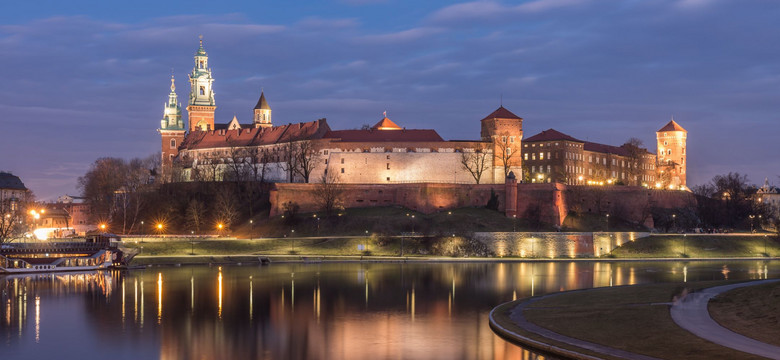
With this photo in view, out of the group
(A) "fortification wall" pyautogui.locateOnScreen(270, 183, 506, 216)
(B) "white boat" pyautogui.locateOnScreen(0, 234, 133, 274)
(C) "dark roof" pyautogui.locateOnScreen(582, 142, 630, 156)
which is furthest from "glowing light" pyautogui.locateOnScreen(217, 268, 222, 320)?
(C) "dark roof" pyautogui.locateOnScreen(582, 142, 630, 156)

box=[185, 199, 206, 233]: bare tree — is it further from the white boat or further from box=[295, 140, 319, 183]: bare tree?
the white boat

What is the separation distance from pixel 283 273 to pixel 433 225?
25139mm

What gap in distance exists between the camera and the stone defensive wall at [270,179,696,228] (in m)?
87.8

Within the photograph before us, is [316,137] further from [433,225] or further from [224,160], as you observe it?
[433,225]

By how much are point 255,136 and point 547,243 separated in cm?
4836

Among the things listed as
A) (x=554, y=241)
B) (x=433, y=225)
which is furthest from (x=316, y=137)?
(x=554, y=241)

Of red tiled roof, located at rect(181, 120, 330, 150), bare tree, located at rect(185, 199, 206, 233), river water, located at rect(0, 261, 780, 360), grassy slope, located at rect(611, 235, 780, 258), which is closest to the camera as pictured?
river water, located at rect(0, 261, 780, 360)

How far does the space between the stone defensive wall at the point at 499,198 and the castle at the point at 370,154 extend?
6.46m

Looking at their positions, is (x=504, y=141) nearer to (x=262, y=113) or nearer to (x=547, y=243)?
(x=547, y=243)

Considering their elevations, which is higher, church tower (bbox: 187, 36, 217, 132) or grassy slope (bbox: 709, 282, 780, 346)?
church tower (bbox: 187, 36, 217, 132)

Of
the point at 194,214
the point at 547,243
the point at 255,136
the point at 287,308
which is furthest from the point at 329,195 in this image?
the point at 287,308

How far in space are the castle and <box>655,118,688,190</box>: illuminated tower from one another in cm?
751

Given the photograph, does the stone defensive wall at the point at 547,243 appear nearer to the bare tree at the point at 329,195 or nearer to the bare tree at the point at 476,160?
the bare tree at the point at 329,195

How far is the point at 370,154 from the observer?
9781 centimetres
